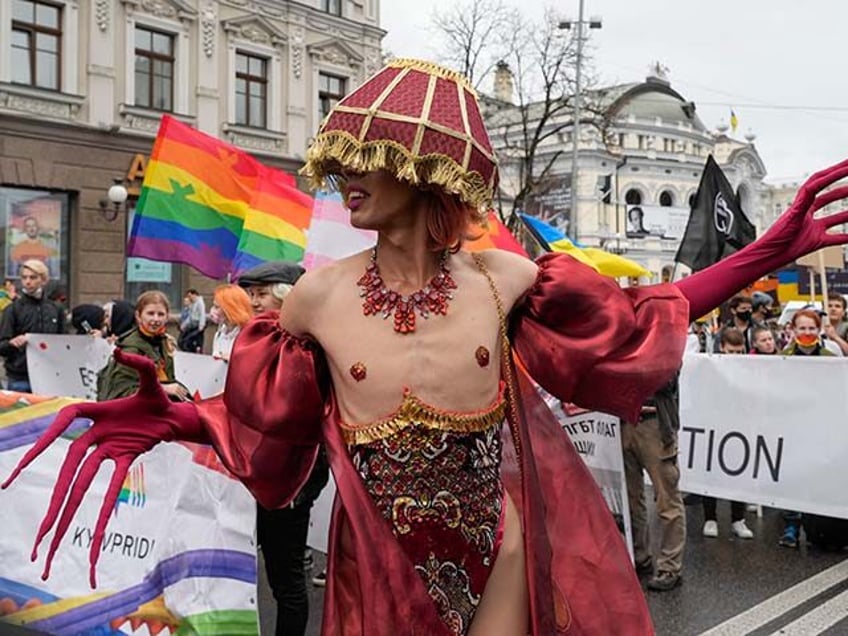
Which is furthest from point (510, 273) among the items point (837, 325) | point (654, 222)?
point (654, 222)

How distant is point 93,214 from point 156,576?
1557 centimetres

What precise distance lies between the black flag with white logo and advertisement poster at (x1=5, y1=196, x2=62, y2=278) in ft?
46.0

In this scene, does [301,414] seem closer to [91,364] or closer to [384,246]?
[384,246]

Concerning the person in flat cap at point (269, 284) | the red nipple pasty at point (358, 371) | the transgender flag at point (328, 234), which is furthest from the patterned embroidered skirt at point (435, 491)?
the transgender flag at point (328, 234)

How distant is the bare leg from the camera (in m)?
1.99

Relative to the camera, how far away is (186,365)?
5270mm

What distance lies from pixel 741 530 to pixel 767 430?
0.76 m

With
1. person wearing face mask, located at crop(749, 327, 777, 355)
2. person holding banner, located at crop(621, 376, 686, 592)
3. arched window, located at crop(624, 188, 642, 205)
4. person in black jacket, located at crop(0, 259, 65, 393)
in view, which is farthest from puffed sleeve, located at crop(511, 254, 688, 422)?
arched window, located at crop(624, 188, 642, 205)

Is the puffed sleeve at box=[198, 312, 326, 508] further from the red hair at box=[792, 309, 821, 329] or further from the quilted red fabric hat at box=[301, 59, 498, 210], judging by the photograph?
the red hair at box=[792, 309, 821, 329]

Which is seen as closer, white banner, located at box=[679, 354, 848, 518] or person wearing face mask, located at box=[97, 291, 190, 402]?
person wearing face mask, located at box=[97, 291, 190, 402]

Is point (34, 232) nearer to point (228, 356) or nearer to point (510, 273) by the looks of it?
point (228, 356)

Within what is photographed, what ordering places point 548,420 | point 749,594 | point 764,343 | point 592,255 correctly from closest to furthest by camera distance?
point 548,420 < point 749,594 < point 592,255 < point 764,343

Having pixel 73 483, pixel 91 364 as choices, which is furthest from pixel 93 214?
pixel 73 483

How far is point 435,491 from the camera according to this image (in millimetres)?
1948
